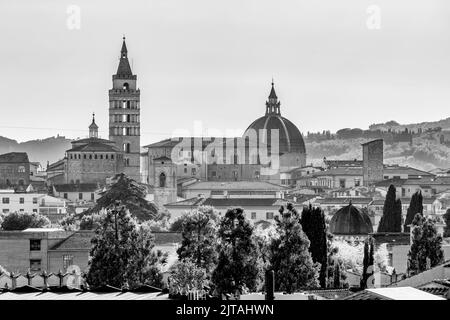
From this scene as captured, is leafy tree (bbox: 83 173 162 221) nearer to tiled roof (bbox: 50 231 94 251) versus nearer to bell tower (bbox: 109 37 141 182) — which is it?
bell tower (bbox: 109 37 141 182)

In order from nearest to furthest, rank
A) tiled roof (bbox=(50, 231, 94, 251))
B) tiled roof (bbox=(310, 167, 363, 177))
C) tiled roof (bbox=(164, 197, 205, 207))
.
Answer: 1. tiled roof (bbox=(50, 231, 94, 251))
2. tiled roof (bbox=(164, 197, 205, 207))
3. tiled roof (bbox=(310, 167, 363, 177))

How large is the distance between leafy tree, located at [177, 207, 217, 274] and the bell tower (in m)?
128

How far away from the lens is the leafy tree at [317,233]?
51.0m

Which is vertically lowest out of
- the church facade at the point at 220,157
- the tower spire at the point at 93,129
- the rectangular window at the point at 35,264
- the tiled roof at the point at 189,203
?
the rectangular window at the point at 35,264

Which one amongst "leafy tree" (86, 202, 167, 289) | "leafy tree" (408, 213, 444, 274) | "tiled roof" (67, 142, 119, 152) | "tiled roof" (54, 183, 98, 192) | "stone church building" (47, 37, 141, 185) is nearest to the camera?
"leafy tree" (86, 202, 167, 289)

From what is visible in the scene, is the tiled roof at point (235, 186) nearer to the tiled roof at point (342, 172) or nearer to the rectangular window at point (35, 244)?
the tiled roof at point (342, 172)

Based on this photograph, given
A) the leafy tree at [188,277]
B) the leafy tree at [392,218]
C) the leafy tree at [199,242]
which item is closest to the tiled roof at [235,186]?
the leafy tree at [392,218]

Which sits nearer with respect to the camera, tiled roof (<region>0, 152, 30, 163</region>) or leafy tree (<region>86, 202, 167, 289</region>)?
leafy tree (<region>86, 202, 167, 289</region>)

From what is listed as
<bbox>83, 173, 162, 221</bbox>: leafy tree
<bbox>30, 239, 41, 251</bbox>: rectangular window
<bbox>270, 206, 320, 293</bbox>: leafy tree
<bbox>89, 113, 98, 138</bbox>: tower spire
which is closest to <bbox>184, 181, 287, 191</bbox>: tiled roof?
<bbox>83, 173, 162, 221</bbox>: leafy tree

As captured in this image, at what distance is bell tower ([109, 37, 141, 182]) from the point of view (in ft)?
583

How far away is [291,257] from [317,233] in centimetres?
877

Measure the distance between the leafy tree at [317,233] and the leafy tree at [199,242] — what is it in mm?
3678
